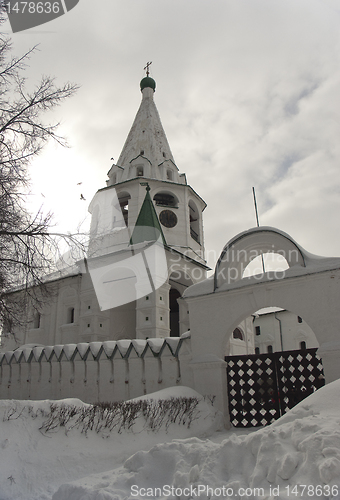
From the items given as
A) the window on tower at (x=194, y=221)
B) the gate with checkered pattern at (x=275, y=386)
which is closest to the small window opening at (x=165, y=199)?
the window on tower at (x=194, y=221)

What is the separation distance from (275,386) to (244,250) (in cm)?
363

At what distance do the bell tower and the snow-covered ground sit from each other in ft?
48.1

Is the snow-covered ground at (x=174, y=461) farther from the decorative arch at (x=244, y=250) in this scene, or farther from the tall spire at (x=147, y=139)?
the tall spire at (x=147, y=139)

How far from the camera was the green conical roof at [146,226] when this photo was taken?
2284cm

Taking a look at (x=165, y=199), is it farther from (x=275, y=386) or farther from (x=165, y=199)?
(x=275, y=386)

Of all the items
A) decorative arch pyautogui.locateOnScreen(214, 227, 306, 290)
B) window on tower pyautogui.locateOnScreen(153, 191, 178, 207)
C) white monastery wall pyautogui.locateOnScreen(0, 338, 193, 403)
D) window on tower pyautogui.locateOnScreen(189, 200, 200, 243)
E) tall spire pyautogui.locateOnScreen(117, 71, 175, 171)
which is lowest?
white monastery wall pyautogui.locateOnScreen(0, 338, 193, 403)

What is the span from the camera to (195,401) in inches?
360

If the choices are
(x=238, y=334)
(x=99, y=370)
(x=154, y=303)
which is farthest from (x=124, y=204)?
(x=99, y=370)

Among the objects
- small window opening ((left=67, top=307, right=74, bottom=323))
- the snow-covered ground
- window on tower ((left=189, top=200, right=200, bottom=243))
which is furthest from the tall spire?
the snow-covered ground

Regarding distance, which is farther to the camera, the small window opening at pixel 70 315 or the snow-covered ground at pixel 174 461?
the small window opening at pixel 70 315

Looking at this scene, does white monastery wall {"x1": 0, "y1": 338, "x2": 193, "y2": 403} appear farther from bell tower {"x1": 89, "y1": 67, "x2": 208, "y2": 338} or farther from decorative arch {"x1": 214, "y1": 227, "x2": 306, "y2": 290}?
bell tower {"x1": 89, "y1": 67, "x2": 208, "y2": 338}

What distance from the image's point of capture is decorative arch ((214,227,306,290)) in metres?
10.1

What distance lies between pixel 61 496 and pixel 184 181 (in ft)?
83.4

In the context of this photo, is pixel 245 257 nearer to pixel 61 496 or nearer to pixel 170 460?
pixel 170 460
